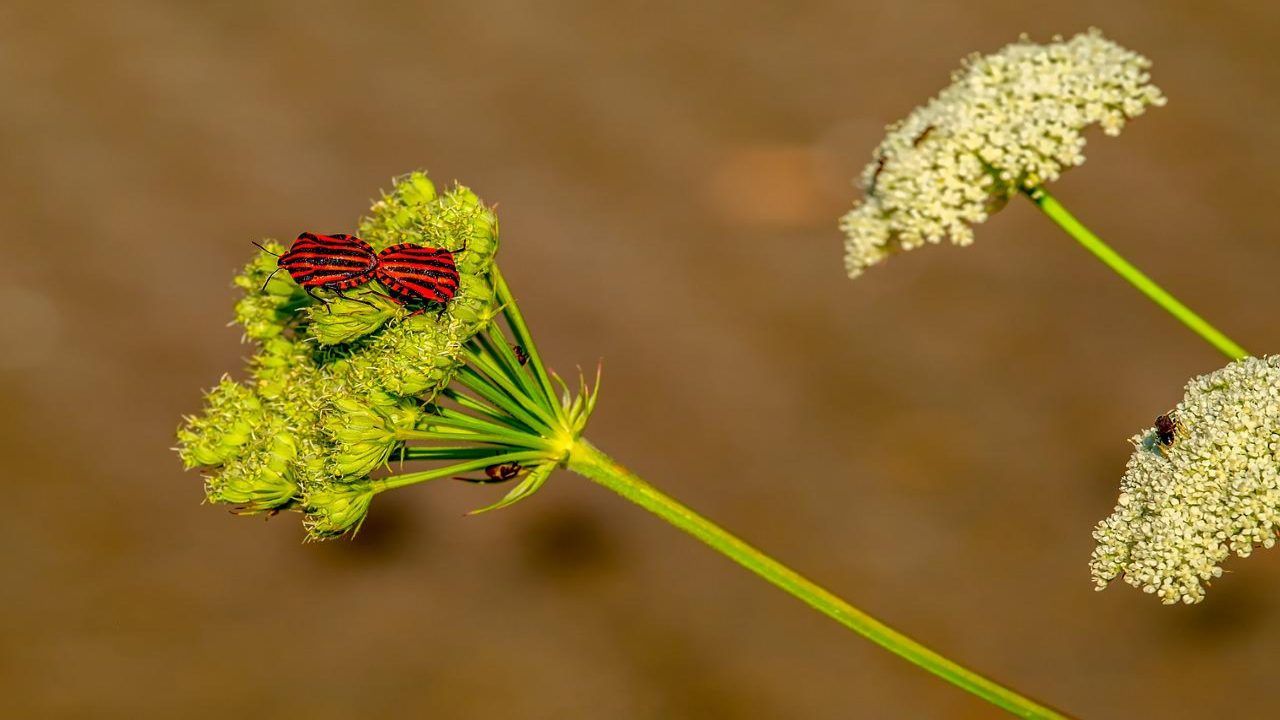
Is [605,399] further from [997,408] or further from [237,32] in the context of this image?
[237,32]

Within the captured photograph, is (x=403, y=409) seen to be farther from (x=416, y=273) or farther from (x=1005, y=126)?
(x=1005, y=126)

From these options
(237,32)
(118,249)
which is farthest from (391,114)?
(118,249)

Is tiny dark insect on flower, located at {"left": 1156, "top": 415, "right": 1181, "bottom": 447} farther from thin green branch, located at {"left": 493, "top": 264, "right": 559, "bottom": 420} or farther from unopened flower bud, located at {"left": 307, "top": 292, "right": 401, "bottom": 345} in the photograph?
unopened flower bud, located at {"left": 307, "top": 292, "right": 401, "bottom": 345}

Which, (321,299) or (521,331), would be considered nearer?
(321,299)

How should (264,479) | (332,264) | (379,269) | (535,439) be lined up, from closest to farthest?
1. (379,269)
2. (332,264)
3. (264,479)
4. (535,439)

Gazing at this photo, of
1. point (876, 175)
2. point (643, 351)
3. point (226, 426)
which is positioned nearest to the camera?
point (226, 426)

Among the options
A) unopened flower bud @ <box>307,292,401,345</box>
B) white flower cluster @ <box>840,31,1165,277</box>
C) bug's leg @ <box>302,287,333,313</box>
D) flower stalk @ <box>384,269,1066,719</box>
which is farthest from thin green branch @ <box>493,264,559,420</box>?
white flower cluster @ <box>840,31,1165,277</box>

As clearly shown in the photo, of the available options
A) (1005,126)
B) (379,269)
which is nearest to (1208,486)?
(1005,126)
